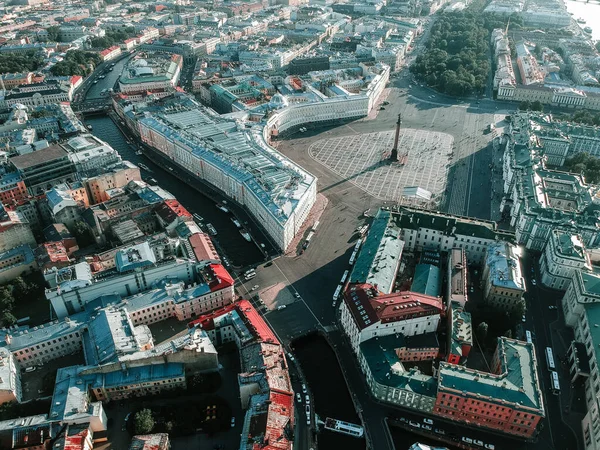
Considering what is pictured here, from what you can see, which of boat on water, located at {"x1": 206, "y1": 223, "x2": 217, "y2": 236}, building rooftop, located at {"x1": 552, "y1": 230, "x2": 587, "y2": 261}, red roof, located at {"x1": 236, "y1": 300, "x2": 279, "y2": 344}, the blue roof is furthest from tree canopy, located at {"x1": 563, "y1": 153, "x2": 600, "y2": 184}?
the blue roof

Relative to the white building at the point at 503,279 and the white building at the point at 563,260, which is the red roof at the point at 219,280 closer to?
the white building at the point at 503,279

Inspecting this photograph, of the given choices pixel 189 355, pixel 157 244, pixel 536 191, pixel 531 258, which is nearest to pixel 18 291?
pixel 157 244

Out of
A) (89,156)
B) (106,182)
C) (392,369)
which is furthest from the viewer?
(89,156)

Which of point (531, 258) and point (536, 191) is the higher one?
point (536, 191)

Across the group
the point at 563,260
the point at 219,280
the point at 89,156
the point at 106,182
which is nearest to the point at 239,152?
the point at 106,182

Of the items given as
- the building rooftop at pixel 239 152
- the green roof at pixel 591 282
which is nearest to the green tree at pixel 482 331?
the green roof at pixel 591 282

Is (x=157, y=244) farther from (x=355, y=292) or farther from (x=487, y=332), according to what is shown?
(x=487, y=332)

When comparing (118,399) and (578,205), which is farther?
(578,205)

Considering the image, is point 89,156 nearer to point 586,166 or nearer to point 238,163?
point 238,163
